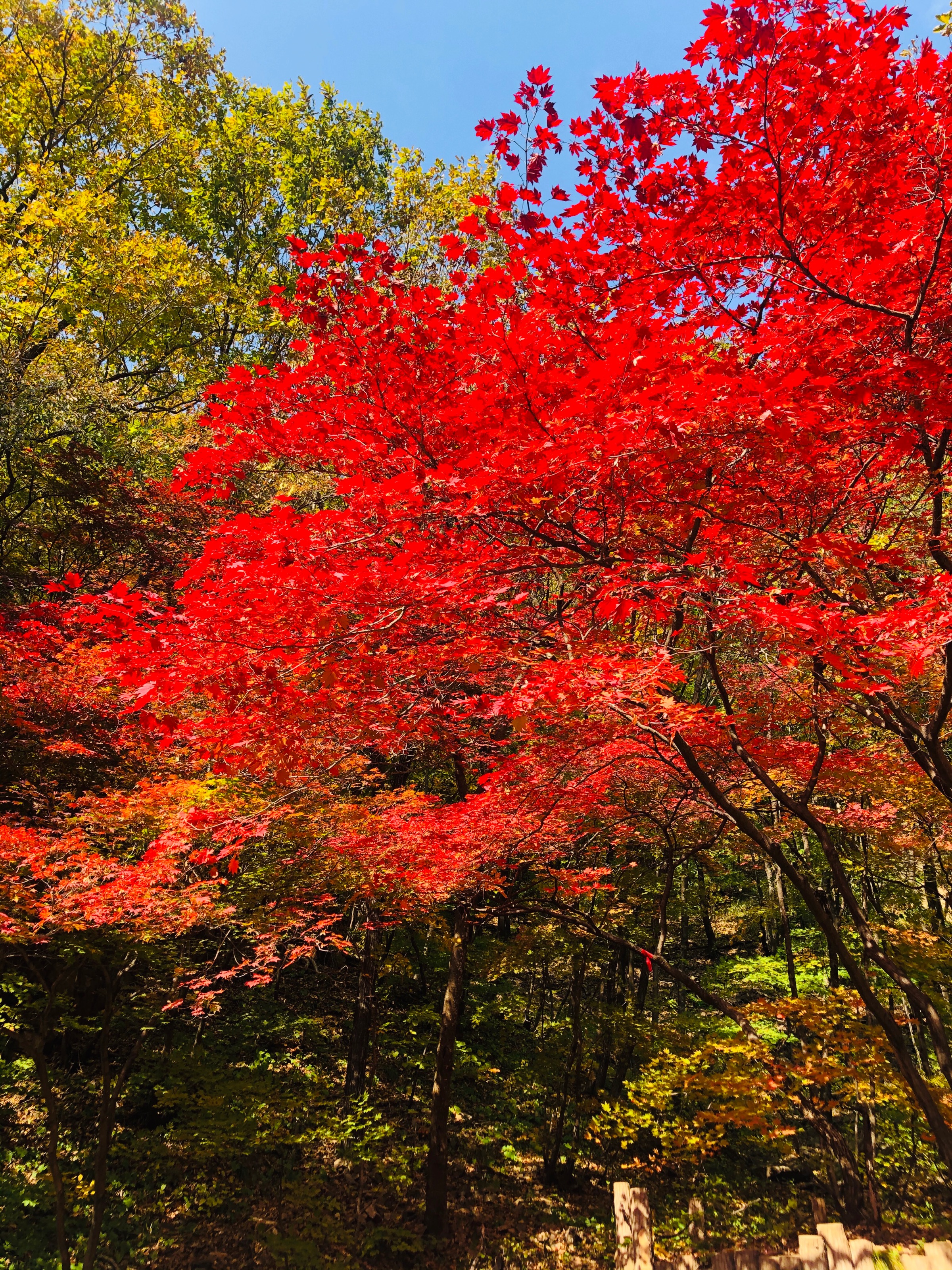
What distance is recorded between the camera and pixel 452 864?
6.73 metres

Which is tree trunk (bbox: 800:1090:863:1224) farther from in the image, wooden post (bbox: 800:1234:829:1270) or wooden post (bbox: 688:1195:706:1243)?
wooden post (bbox: 800:1234:829:1270)

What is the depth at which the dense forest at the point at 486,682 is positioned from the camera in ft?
10.7

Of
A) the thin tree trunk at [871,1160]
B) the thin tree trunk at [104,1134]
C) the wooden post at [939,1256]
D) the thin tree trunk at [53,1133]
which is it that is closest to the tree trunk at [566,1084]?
the thin tree trunk at [871,1160]

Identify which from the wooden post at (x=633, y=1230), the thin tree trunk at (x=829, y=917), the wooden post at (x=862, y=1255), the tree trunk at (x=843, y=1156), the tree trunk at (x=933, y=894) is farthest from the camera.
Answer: the tree trunk at (x=933, y=894)

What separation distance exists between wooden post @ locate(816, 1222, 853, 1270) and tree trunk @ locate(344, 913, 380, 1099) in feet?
22.1

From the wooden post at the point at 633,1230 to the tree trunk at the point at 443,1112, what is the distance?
3775 millimetres

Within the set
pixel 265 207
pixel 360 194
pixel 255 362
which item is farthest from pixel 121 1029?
pixel 265 207

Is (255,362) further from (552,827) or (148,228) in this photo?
(552,827)

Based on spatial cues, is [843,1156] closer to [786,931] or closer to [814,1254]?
[814,1254]

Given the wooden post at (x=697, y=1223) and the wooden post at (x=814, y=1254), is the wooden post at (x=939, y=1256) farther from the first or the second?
the wooden post at (x=697, y=1223)

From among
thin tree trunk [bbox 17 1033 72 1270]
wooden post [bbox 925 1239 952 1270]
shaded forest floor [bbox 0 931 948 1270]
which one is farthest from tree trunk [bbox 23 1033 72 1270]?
wooden post [bbox 925 1239 952 1270]

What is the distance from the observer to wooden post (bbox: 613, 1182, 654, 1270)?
12.0 feet

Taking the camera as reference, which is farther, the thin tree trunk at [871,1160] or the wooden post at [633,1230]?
the thin tree trunk at [871,1160]

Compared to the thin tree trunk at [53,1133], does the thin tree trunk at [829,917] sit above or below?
A: above
